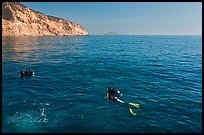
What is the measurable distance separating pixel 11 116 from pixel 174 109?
14124 millimetres

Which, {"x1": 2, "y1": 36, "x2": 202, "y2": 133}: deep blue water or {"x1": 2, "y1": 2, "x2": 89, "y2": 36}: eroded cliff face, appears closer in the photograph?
{"x1": 2, "y1": 36, "x2": 202, "y2": 133}: deep blue water

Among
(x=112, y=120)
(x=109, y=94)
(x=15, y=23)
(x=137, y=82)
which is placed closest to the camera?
(x=112, y=120)

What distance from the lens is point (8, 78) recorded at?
26.8 metres

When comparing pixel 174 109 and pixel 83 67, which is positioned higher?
pixel 83 67

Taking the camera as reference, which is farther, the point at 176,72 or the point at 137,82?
the point at 176,72

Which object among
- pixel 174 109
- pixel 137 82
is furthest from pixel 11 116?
pixel 137 82

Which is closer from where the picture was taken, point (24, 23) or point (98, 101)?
point (98, 101)

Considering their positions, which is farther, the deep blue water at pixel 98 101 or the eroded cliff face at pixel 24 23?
the eroded cliff face at pixel 24 23

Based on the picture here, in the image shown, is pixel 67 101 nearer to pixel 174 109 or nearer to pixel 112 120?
pixel 112 120

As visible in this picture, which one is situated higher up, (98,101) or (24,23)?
(24,23)

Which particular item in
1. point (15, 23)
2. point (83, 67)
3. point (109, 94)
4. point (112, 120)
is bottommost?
point (112, 120)

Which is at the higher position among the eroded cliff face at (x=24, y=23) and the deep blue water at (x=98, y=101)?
the eroded cliff face at (x=24, y=23)

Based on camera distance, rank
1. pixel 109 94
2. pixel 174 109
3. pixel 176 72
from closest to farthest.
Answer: pixel 174 109, pixel 109 94, pixel 176 72

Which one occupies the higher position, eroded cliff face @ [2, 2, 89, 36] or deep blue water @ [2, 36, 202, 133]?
eroded cliff face @ [2, 2, 89, 36]
